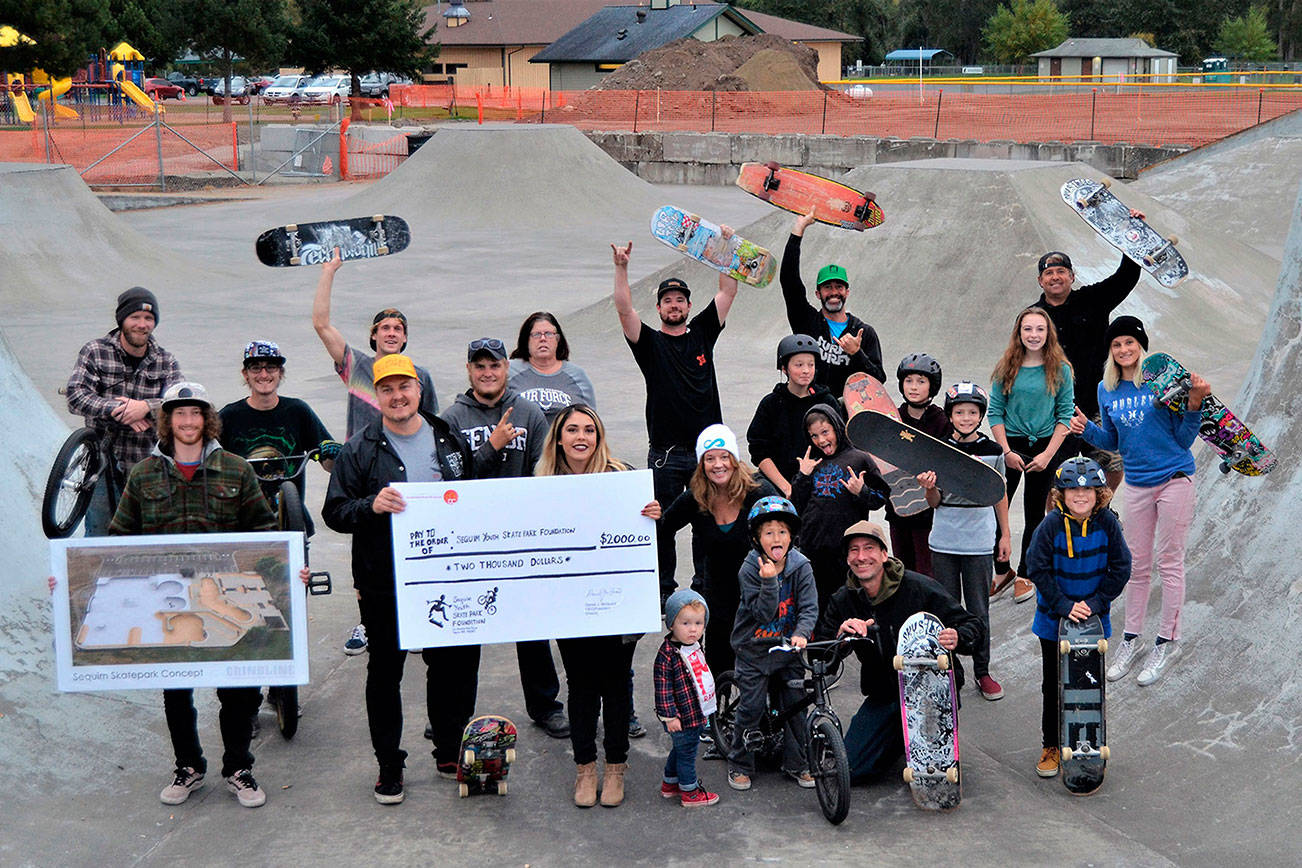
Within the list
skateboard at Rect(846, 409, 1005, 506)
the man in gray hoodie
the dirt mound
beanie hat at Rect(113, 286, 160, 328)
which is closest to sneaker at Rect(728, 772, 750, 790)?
the man in gray hoodie

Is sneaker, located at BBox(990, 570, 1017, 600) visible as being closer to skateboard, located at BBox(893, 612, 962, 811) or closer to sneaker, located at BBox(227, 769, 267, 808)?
skateboard, located at BBox(893, 612, 962, 811)

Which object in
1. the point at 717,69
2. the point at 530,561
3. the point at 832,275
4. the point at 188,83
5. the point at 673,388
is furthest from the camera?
the point at 188,83

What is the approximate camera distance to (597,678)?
5.15 meters

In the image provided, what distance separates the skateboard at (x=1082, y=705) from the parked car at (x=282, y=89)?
58748mm

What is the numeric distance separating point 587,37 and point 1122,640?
66524 mm

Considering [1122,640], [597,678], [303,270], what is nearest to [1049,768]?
[1122,640]

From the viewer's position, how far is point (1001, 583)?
7367 mm

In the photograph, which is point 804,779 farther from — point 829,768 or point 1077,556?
point 1077,556

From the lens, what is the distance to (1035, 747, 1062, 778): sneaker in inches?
212

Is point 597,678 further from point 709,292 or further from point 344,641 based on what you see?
point 709,292

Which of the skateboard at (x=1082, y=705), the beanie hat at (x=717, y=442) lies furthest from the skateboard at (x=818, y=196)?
the skateboard at (x=1082, y=705)

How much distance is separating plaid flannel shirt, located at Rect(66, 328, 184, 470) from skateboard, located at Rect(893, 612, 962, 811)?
3.55m

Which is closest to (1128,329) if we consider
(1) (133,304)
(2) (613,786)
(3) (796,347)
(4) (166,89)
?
(3) (796,347)

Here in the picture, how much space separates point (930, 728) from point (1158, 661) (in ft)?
4.91
